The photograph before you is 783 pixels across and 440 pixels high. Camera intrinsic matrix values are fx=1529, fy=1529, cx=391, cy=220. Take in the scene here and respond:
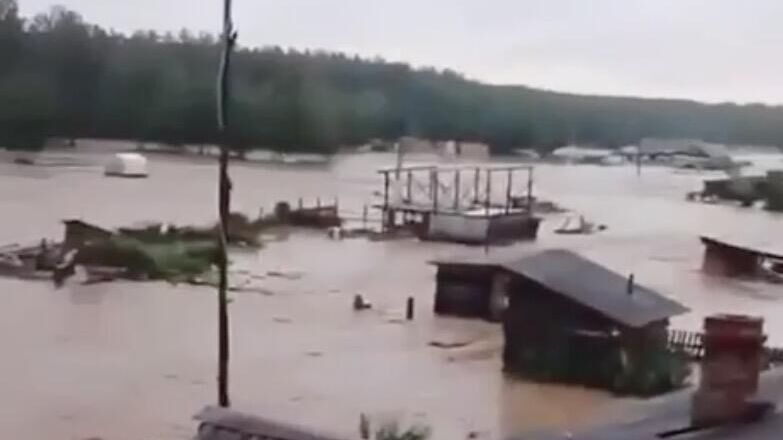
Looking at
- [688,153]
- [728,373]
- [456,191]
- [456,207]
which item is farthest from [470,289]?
[688,153]

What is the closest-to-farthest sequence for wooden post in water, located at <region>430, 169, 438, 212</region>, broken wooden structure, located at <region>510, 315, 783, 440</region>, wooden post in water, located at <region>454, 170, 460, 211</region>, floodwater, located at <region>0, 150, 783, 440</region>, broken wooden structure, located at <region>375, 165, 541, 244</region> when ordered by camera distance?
1. broken wooden structure, located at <region>510, 315, 783, 440</region>
2. floodwater, located at <region>0, 150, 783, 440</region>
3. broken wooden structure, located at <region>375, 165, 541, 244</region>
4. wooden post in water, located at <region>430, 169, 438, 212</region>
5. wooden post in water, located at <region>454, 170, 460, 211</region>

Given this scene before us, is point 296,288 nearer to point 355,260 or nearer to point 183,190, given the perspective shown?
point 355,260

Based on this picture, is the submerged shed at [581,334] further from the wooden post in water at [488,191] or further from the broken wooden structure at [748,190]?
the broken wooden structure at [748,190]

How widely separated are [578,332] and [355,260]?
6167 mm

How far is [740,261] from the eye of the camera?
12211 mm

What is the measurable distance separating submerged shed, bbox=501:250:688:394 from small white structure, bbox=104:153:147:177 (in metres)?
13.7

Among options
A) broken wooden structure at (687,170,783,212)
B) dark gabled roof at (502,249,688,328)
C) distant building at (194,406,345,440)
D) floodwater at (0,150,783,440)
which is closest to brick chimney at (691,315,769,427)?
distant building at (194,406,345,440)

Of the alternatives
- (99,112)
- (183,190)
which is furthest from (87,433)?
(99,112)

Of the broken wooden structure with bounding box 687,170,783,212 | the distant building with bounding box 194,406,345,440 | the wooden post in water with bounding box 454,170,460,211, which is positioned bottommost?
the broken wooden structure with bounding box 687,170,783,212

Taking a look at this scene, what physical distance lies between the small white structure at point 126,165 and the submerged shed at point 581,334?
13743mm

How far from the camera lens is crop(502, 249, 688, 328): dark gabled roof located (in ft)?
20.5

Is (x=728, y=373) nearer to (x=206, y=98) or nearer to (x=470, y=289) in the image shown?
(x=470, y=289)

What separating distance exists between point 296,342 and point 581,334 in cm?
191

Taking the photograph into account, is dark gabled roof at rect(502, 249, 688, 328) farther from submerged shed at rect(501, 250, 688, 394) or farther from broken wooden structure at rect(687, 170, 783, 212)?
broken wooden structure at rect(687, 170, 783, 212)
